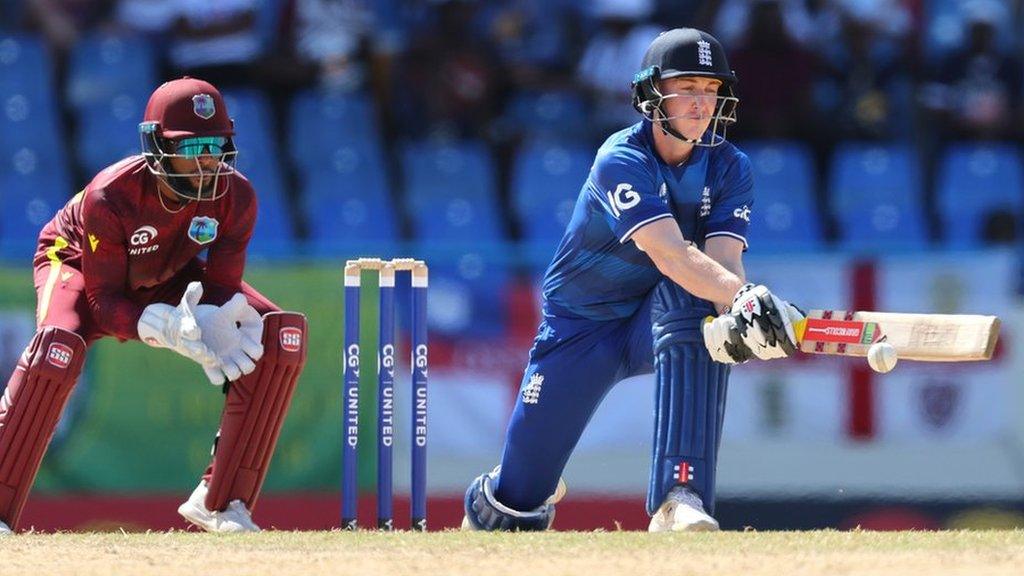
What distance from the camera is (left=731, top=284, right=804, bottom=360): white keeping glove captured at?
477 centimetres

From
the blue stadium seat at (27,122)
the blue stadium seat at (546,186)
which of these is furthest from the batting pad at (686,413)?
the blue stadium seat at (27,122)

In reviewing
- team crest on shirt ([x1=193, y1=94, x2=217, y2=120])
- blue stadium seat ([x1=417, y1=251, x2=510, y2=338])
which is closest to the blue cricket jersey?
team crest on shirt ([x1=193, y1=94, x2=217, y2=120])

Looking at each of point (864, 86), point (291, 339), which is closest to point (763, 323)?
point (291, 339)

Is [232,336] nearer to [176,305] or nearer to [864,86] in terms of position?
[176,305]

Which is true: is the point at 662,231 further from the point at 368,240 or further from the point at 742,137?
the point at 742,137

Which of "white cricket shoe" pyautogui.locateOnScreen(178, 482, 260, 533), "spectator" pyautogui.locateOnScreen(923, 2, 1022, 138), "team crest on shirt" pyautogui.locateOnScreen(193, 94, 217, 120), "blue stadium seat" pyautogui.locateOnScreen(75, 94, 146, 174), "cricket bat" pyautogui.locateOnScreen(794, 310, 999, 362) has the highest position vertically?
"spectator" pyautogui.locateOnScreen(923, 2, 1022, 138)

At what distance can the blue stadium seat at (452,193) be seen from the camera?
984 cm

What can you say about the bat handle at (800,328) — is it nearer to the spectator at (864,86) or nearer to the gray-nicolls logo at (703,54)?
the gray-nicolls logo at (703,54)

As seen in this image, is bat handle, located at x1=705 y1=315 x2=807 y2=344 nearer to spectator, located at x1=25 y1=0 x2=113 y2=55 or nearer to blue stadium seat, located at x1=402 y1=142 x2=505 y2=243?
blue stadium seat, located at x1=402 y1=142 x2=505 y2=243

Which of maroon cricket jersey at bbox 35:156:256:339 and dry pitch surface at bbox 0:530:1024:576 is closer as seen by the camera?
dry pitch surface at bbox 0:530:1024:576

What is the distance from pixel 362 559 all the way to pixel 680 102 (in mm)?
1675

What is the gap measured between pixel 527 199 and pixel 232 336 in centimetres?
456

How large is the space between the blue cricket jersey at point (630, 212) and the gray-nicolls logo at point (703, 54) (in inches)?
10.8

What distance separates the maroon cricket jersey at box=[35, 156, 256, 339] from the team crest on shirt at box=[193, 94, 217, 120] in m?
0.24
